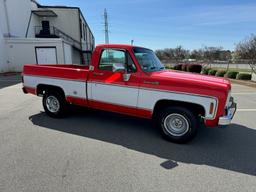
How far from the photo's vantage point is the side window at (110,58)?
4.86 metres

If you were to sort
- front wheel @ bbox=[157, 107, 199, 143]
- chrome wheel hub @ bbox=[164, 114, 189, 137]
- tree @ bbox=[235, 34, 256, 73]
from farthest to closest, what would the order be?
tree @ bbox=[235, 34, 256, 73], chrome wheel hub @ bbox=[164, 114, 189, 137], front wheel @ bbox=[157, 107, 199, 143]

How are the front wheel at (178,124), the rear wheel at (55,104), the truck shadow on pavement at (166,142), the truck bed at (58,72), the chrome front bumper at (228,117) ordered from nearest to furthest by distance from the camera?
the truck shadow on pavement at (166,142) → the chrome front bumper at (228,117) → the front wheel at (178,124) → the truck bed at (58,72) → the rear wheel at (55,104)

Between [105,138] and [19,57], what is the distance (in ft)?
72.7

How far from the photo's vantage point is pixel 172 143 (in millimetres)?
4504

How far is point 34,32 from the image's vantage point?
31406 millimetres

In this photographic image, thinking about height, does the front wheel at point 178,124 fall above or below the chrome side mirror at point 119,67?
below

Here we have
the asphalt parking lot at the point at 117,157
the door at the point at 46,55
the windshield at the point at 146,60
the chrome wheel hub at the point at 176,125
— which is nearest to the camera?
the asphalt parking lot at the point at 117,157

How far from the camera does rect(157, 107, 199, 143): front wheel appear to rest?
4.32m

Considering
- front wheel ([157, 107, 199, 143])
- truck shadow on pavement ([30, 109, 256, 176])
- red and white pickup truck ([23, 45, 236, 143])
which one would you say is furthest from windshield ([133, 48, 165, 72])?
truck shadow on pavement ([30, 109, 256, 176])

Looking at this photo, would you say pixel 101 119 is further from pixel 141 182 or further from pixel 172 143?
pixel 141 182

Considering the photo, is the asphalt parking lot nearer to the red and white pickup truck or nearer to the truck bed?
the red and white pickup truck

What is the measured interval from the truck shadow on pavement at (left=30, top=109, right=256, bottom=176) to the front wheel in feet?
0.56

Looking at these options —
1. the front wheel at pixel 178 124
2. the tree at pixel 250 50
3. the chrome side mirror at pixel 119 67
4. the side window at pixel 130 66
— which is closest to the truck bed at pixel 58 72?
the chrome side mirror at pixel 119 67

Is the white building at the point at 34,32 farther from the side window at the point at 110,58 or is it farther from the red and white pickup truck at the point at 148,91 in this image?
the side window at the point at 110,58
